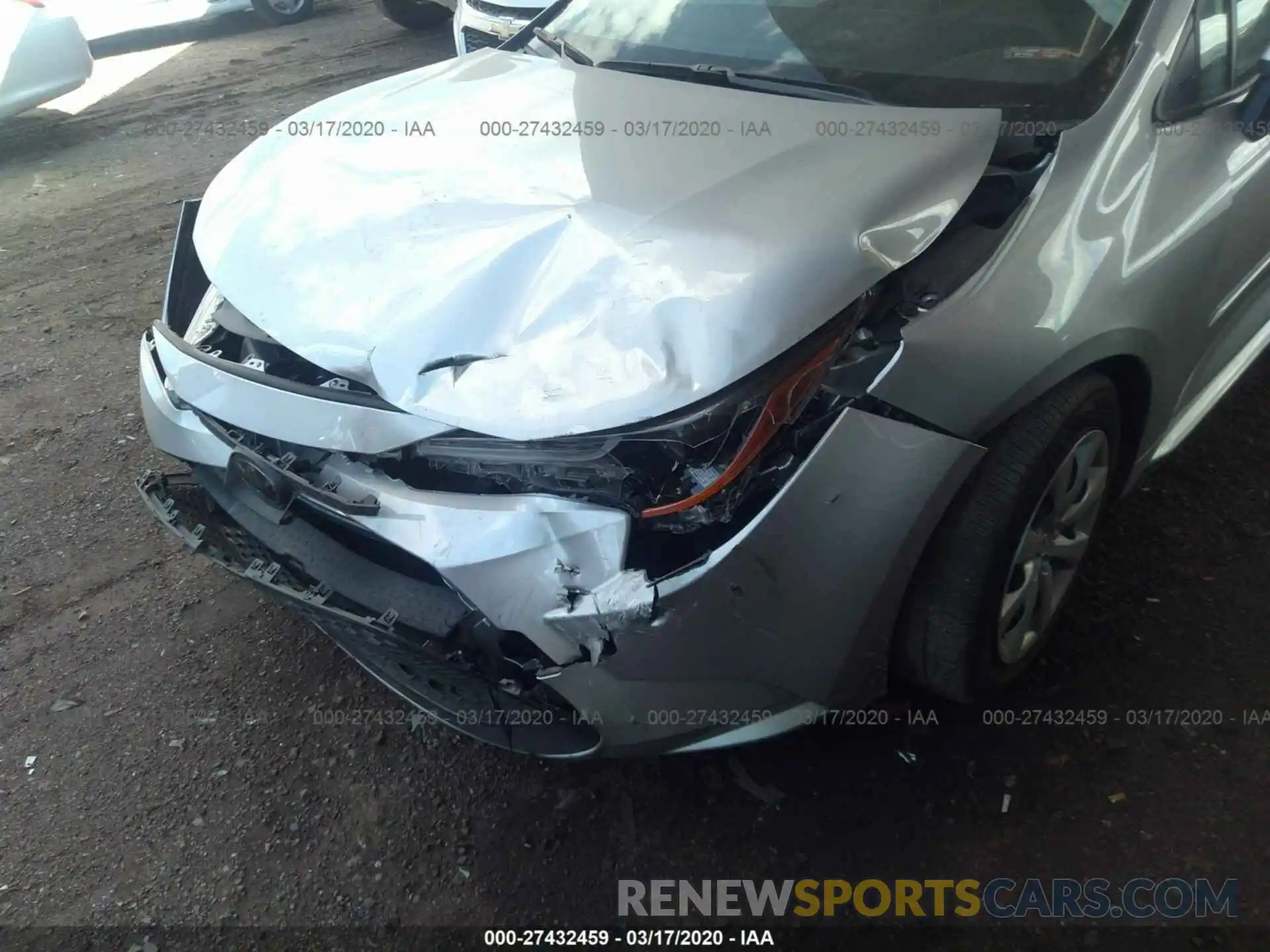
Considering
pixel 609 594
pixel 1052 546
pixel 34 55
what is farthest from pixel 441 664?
pixel 34 55

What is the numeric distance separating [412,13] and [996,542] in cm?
765

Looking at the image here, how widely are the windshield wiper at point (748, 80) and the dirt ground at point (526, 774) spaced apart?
1.32 m

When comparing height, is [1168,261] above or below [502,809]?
above

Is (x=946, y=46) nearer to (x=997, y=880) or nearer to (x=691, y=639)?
(x=691, y=639)

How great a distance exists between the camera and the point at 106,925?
73.4 inches

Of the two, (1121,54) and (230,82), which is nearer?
(1121,54)

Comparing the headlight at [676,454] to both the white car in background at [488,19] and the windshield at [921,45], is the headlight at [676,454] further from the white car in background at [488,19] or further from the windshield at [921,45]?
the white car in background at [488,19]

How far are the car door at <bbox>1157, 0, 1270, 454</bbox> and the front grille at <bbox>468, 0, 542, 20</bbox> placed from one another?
339cm

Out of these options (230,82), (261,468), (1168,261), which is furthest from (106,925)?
(230,82)

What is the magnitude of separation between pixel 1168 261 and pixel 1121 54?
1.37ft

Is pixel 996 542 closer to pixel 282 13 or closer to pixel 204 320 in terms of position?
pixel 204 320

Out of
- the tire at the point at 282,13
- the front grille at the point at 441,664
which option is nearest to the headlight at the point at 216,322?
the front grille at the point at 441,664

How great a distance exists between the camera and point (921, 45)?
6.75 ft


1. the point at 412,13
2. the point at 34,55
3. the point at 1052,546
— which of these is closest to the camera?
the point at 1052,546
